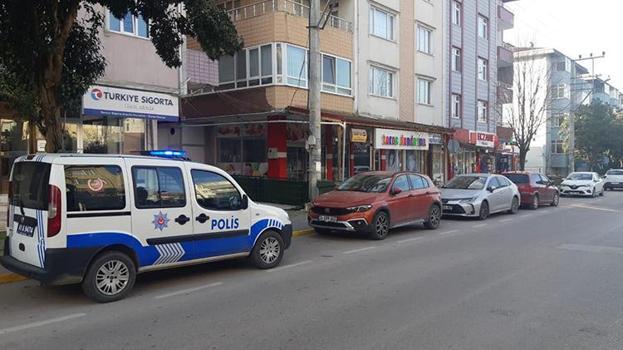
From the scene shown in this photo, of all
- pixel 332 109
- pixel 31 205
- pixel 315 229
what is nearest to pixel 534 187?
pixel 332 109

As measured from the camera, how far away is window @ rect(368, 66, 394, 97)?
2525cm

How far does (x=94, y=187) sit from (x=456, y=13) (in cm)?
3090

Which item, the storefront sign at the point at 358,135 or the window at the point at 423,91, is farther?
the window at the point at 423,91

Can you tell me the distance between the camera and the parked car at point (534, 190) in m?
20.3

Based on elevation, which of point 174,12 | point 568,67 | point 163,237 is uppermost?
point 568,67

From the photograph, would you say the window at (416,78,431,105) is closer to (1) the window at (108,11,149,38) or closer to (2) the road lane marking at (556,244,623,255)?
(1) the window at (108,11,149,38)

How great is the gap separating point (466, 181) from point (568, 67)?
4533 cm

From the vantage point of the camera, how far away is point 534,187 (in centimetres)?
2056

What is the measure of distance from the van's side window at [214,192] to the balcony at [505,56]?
34470mm

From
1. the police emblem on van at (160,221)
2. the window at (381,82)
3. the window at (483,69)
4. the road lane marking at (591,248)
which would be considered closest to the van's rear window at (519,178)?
the window at (381,82)

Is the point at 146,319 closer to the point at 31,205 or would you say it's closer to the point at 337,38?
the point at 31,205

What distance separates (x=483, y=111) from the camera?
37062 mm

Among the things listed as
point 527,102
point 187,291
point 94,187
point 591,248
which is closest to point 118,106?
point 94,187

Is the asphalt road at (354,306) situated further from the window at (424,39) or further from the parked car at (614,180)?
the parked car at (614,180)
